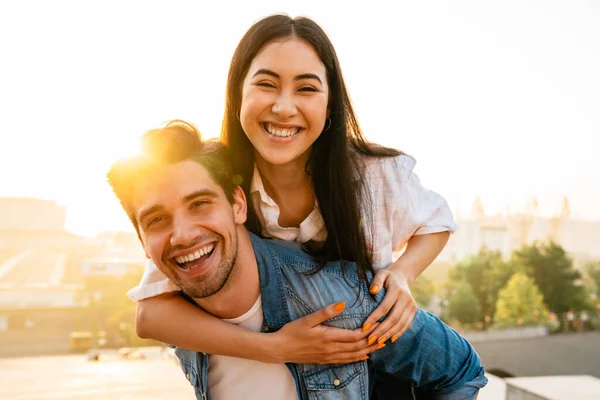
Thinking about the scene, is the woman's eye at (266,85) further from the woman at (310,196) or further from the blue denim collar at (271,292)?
the blue denim collar at (271,292)

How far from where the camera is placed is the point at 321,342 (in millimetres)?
1443

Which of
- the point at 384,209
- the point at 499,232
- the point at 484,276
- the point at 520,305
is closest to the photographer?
the point at 384,209

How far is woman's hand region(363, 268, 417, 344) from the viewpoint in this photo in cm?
Result: 147

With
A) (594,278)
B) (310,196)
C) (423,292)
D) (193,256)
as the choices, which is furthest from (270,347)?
(594,278)

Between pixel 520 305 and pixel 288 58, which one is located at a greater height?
pixel 288 58

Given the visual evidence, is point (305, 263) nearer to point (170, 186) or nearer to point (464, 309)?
point (170, 186)

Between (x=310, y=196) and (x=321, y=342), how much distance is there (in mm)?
516

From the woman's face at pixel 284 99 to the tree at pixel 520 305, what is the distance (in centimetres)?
1955

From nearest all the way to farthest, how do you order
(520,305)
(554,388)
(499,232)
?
(554,388), (520,305), (499,232)

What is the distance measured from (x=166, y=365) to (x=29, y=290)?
1118 inches

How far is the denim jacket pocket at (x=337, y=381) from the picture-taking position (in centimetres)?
148

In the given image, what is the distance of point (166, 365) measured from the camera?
13531 millimetres

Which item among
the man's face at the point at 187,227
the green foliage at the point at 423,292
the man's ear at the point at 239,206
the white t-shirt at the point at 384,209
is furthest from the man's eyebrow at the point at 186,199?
the green foliage at the point at 423,292

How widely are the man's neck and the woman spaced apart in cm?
4
